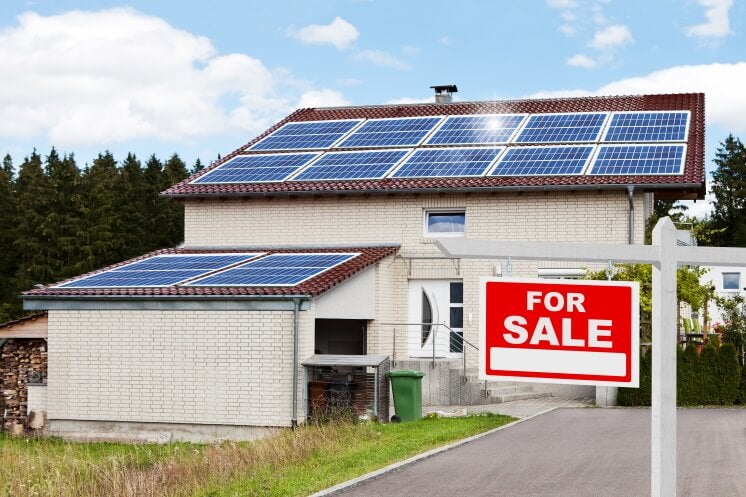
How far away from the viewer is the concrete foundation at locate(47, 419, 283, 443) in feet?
68.1

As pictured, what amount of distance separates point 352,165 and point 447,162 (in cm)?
261

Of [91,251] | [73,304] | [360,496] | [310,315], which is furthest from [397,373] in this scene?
[91,251]

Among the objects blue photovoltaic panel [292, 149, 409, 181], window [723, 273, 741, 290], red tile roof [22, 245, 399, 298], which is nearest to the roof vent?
blue photovoltaic panel [292, 149, 409, 181]

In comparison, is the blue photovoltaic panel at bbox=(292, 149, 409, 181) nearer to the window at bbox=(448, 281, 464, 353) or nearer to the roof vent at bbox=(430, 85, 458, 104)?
the window at bbox=(448, 281, 464, 353)

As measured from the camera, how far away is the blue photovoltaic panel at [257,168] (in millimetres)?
28266

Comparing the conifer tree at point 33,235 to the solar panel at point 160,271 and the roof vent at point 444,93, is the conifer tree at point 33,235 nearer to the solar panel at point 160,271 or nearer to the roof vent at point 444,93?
the roof vent at point 444,93

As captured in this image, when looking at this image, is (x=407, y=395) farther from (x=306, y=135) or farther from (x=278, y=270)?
(x=306, y=135)

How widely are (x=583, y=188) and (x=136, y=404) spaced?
11.3 m

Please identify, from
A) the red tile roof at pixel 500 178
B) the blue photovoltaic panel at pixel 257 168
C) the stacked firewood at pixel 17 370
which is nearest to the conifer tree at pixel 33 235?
the red tile roof at pixel 500 178

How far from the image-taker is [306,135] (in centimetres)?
3188

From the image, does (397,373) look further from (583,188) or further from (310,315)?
(583,188)

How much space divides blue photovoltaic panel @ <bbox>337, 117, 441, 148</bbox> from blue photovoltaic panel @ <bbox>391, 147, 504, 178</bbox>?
1.35 metres

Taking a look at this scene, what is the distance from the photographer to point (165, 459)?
15414 mm

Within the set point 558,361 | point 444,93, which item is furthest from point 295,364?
point 444,93
